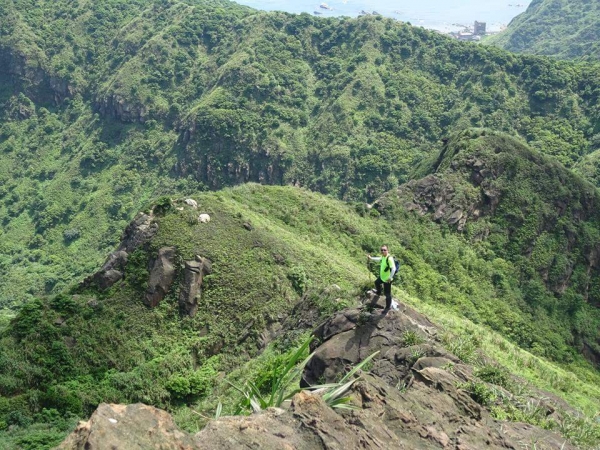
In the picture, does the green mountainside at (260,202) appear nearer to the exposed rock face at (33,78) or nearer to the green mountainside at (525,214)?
the green mountainside at (525,214)

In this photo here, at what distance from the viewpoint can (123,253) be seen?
2777 centimetres

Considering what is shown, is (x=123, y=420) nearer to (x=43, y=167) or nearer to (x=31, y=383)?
(x=31, y=383)

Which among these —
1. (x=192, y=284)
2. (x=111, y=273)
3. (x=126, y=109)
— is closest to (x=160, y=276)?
(x=192, y=284)

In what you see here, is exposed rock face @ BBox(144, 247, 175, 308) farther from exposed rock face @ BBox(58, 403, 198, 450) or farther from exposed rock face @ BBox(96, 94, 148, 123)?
exposed rock face @ BBox(96, 94, 148, 123)

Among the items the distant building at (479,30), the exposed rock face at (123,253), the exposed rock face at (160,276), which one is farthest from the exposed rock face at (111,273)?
the distant building at (479,30)

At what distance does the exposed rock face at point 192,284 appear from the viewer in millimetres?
26211

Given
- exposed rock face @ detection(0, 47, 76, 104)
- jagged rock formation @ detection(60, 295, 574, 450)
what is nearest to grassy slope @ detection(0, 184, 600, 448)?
jagged rock formation @ detection(60, 295, 574, 450)

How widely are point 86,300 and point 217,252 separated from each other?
6360 millimetres

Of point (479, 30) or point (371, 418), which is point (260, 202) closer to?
point (371, 418)

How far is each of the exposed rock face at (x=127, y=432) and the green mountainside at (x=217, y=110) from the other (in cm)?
6384

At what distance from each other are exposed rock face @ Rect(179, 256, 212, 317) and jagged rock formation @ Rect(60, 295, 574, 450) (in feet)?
40.9

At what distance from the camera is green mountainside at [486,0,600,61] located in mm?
147000

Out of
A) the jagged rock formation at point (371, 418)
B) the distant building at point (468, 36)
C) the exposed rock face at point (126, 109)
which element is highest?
the distant building at point (468, 36)

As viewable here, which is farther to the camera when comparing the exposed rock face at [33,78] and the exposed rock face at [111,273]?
the exposed rock face at [33,78]
